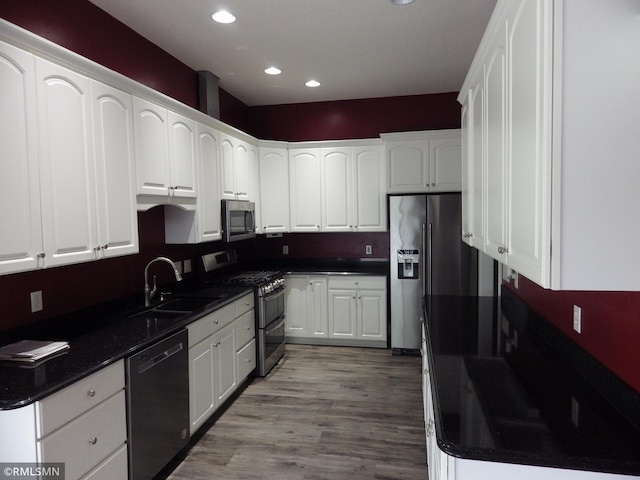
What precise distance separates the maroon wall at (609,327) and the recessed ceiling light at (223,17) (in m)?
2.63

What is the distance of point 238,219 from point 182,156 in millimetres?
1051

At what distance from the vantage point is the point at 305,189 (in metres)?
5.06

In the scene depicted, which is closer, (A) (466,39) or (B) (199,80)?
(A) (466,39)

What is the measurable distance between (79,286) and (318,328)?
2837 millimetres

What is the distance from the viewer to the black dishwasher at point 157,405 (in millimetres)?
2221

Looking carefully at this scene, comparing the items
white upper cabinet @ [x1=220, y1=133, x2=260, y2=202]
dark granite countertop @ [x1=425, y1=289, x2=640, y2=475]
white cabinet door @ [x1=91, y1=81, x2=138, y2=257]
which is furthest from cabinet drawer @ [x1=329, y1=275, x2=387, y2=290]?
white cabinet door @ [x1=91, y1=81, x2=138, y2=257]

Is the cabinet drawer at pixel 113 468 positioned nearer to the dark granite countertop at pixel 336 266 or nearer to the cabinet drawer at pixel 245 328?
the cabinet drawer at pixel 245 328

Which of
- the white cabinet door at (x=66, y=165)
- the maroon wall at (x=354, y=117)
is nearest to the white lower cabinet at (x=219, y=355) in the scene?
the white cabinet door at (x=66, y=165)

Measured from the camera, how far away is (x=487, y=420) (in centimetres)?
140

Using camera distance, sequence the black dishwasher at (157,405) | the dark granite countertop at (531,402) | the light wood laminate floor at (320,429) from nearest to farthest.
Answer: the dark granite countertop at (531,402) < the black dishwasher at (157,405) < the light wood laminate floor at (320,429)

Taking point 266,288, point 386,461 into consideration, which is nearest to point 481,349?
point 386,461

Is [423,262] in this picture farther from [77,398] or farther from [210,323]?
[77,398]

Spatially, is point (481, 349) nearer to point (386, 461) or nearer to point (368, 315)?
point (386, 461)

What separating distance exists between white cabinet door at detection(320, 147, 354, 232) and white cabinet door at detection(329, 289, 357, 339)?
2.49 ft
